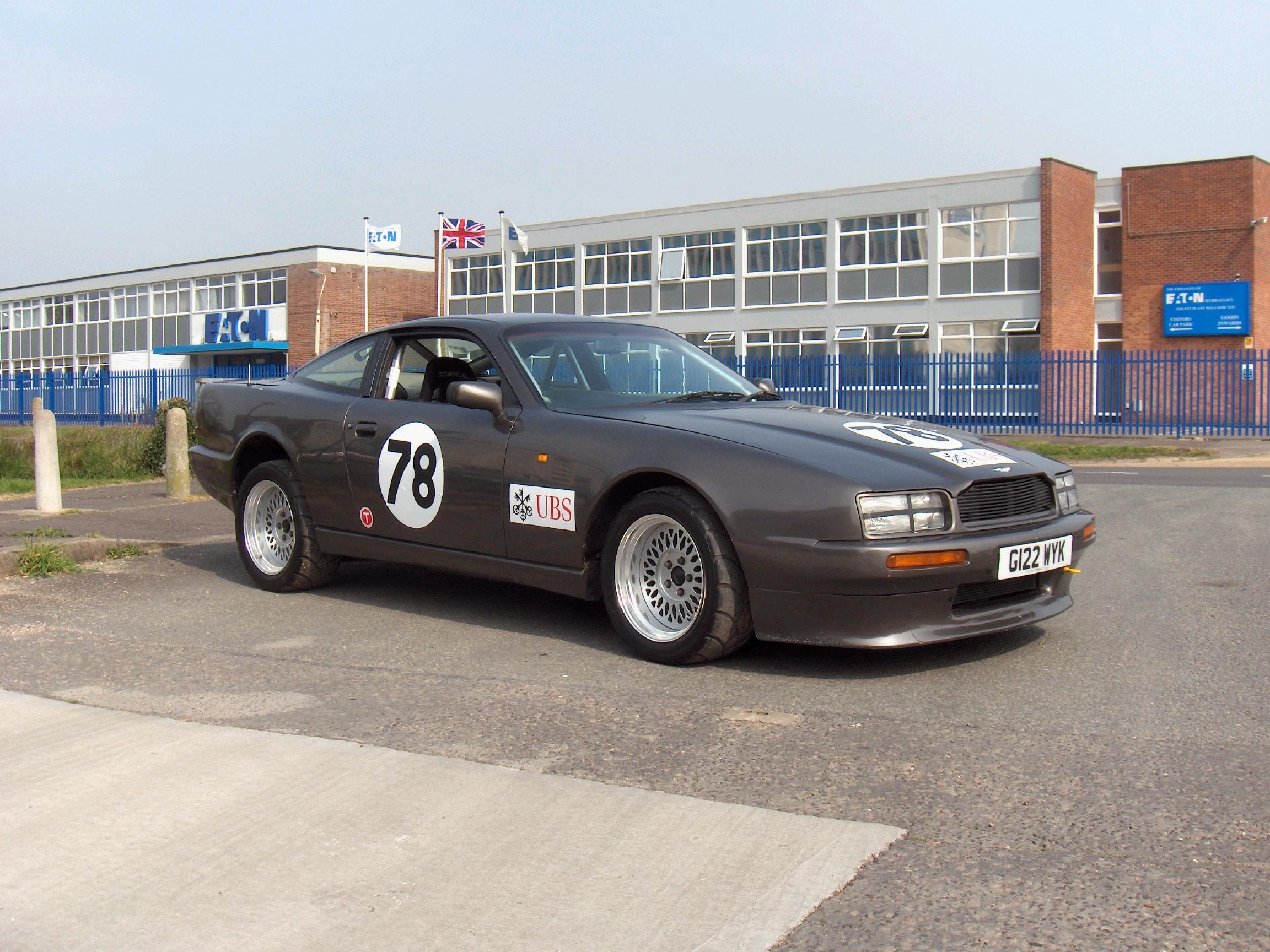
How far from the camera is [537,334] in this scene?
6270 mm

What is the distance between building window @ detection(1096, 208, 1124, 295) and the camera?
119 feet

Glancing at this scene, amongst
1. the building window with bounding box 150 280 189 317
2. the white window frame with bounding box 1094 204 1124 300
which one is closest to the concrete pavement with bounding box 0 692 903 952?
the white window frame with bounding box 1094 204 1124 300

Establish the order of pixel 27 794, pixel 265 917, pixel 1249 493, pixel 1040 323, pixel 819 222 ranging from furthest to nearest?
pixel 819 222, pixel 1040 323, pixel 1249 493, pixel 27 794, pixel 265 917

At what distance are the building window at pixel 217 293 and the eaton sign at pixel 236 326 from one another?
51 cm

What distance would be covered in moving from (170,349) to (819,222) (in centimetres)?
3204

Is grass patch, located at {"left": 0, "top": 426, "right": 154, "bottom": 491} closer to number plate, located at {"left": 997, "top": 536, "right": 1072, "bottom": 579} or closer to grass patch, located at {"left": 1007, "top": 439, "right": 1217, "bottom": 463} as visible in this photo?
grass patch, located at {"left": 1007, "top": 439, "right": 1217, "bottom": 463}

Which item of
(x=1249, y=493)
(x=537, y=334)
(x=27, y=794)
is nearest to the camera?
(x=27, y=794)

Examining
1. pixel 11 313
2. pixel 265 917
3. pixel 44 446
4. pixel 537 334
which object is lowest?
pixel 265 917

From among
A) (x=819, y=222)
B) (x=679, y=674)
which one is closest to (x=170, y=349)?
(x=819, y=222)

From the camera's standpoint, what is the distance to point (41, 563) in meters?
7.62

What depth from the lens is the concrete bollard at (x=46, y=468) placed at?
10.8 metres

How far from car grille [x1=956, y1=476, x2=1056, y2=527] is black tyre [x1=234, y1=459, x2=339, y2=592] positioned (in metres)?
3.53

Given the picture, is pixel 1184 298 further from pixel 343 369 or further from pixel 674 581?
pixel 674 581

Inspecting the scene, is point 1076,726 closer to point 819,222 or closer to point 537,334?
point 537,334
